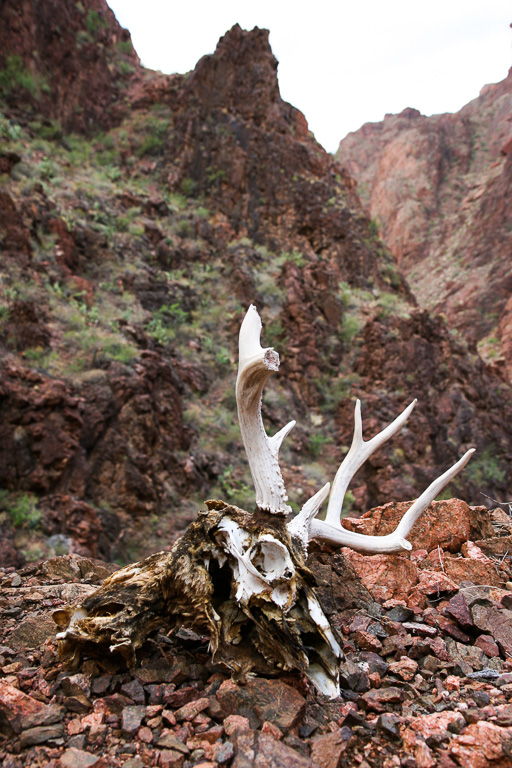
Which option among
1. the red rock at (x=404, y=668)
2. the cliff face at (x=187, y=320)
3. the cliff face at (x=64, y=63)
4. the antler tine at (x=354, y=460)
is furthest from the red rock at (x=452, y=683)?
the cliff face at (x=64, y=63)

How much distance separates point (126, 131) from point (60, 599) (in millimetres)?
17603

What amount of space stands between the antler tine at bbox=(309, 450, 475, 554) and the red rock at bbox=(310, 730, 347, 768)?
960 mm

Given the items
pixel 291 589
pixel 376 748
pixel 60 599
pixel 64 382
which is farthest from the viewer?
pixel 64 382

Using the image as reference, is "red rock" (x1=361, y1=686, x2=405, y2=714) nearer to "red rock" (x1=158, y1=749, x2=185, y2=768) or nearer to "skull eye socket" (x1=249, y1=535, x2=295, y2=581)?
"skull eye socket" (x1=249, y1=535, x2=295, y2=581)

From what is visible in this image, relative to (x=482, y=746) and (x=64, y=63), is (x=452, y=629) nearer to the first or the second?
(x=482, y=746)

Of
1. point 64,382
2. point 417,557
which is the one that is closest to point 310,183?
point 64,382

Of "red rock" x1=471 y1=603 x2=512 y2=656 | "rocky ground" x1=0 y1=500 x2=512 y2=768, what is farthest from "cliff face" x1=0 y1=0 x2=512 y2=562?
"red rock" x1=471 y1=603 x2=512 y2=656

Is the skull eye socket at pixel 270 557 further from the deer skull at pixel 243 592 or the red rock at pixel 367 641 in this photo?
the red rock at pixel 367 641

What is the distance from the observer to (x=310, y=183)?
49.3ft

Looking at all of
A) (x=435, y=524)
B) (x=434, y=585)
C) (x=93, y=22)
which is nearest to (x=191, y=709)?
(x=434, y=585)

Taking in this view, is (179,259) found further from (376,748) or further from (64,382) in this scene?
(376,748)

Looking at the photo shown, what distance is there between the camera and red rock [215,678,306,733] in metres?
1.72

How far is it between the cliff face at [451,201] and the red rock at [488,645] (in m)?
20.5

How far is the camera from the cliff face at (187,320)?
6.57 m
